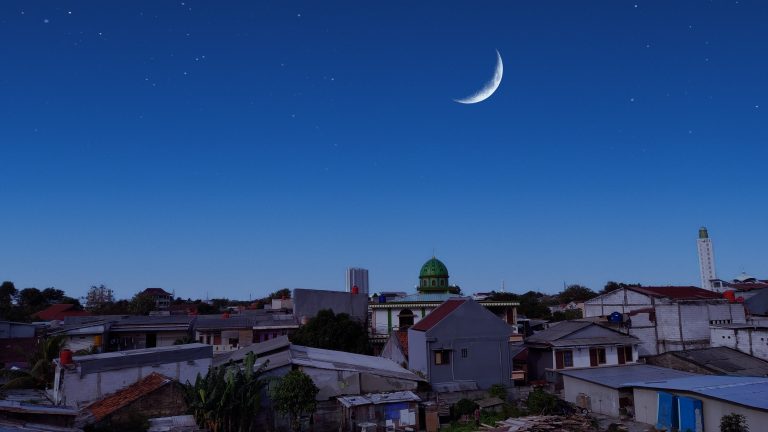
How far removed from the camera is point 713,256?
89.4 meters

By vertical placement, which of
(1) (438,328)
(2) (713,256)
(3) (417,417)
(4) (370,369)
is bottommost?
(3) (417,417)

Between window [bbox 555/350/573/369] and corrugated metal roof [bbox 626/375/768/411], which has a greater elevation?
window [bbox 555/350/573/369]

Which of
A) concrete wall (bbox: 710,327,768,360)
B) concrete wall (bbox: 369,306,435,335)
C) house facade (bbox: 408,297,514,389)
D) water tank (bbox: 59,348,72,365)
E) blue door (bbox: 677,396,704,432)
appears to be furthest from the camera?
concrete wall (bbox: 369,306,435,335)

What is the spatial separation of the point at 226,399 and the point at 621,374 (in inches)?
969

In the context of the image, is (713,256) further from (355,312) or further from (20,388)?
(20,388)

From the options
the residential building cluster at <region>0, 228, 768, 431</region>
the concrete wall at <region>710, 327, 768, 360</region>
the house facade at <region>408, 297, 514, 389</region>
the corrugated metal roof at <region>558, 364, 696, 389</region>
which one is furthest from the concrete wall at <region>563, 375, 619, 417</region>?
the concrete wall at <region>710, 327, 768, 360</region>

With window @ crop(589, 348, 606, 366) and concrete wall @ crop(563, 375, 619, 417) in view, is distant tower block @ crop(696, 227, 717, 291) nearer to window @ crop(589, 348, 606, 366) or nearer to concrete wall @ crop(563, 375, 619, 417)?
window @ crop(589, 348, 606, 366)

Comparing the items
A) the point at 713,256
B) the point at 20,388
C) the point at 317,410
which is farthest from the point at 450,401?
the point at 713,256

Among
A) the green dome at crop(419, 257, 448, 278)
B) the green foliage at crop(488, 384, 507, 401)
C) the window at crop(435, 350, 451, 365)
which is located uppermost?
the green dome at crop(419, 257, 448, 278)

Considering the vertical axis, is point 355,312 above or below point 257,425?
above

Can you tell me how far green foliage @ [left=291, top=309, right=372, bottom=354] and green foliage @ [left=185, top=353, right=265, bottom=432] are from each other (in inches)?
707

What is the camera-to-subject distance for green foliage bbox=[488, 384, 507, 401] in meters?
32.2

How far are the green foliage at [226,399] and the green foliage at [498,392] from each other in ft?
46.2

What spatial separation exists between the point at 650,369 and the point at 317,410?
75.9 ft
